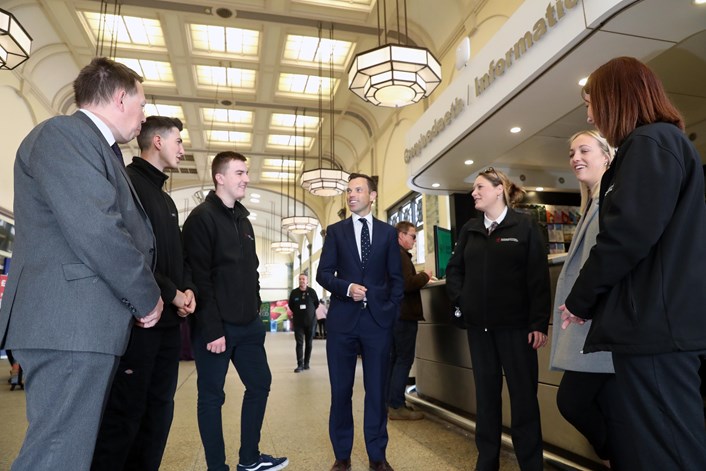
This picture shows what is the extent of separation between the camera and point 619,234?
4.17 ft

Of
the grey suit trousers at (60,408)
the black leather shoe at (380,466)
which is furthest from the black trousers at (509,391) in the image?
the grey suit trousers at (60,408)

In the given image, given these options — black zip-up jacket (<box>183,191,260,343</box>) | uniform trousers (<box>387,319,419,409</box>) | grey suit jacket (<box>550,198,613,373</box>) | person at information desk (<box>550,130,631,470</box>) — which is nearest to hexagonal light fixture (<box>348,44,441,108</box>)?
A: uniform trousers (<box>387,319,419,409</box>)

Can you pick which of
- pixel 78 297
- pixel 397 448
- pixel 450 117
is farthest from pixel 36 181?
pixel 450 117

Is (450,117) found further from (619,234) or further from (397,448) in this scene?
(619,234)

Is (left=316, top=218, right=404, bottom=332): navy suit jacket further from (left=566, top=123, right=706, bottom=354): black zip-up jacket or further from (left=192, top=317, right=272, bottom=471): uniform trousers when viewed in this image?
(left=566, top=123, right=706, bottom=354): black zip-up jacket

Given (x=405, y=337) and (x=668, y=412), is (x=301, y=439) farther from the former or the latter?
(x=668, y=412)

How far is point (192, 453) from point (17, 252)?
196 cm

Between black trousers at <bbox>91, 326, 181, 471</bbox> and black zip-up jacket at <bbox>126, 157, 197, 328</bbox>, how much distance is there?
106mm

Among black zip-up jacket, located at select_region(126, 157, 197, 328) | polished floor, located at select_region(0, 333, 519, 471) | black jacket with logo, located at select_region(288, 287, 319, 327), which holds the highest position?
black zip-up jacket, located at select_region(126, 157, 197, 328)

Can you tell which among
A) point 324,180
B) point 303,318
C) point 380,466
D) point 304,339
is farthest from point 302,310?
point 380,466

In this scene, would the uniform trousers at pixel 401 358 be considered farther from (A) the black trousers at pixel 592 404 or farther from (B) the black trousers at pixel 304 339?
(B) the black trousers at pixel 304 339

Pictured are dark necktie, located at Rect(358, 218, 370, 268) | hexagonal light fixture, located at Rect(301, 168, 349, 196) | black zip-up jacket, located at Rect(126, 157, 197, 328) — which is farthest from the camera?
hexagonal light fixture, located at Rect(301, 168, 349, 196)

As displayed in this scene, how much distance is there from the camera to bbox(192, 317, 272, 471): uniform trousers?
228 cm

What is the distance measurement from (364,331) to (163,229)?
45.6 inches
